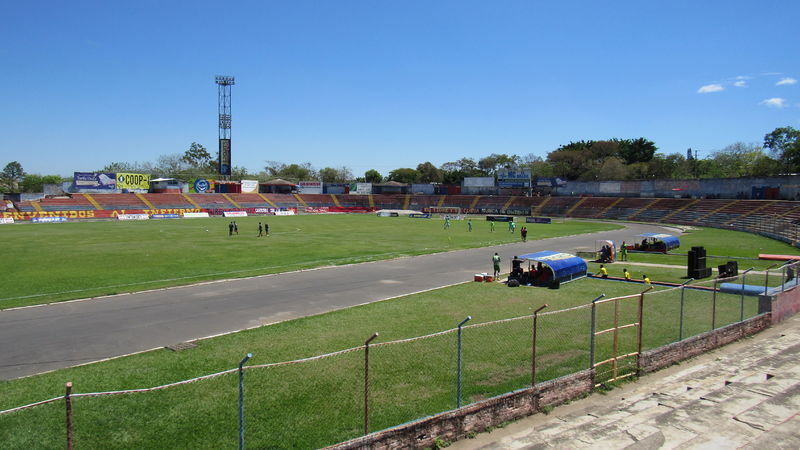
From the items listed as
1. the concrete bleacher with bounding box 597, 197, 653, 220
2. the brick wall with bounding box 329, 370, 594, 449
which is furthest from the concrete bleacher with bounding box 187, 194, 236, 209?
the brick wall with bounding box 329, 370, 594, 449

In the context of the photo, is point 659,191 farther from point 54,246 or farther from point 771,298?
point 54,246

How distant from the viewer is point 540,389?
9.81 meters

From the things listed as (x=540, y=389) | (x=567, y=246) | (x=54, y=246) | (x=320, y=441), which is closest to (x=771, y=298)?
(x=540, y=389)

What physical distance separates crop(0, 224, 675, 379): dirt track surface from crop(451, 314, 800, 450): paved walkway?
10.7m

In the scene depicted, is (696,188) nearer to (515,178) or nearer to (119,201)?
(515,178)

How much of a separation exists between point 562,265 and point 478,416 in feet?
52.3

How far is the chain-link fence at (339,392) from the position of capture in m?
8.29

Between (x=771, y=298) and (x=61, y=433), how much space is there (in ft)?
64.4

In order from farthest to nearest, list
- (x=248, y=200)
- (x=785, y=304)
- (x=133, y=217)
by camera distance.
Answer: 1. (x=248, y=200)
2. (x=133, y=217)
3. (x=785, y=304)

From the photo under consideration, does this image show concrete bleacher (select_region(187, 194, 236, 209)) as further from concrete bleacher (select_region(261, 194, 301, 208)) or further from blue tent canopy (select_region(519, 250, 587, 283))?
blue tent canopy (select_region(519, 250, 587, 283))

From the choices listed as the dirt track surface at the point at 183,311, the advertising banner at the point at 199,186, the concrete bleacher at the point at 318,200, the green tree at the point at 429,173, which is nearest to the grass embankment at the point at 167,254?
the dirt track surface at the point at 183,311

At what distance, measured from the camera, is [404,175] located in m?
181

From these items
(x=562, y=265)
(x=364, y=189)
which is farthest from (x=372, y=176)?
(x=562, y=265)

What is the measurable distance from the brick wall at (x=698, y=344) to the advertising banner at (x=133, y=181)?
328ft
